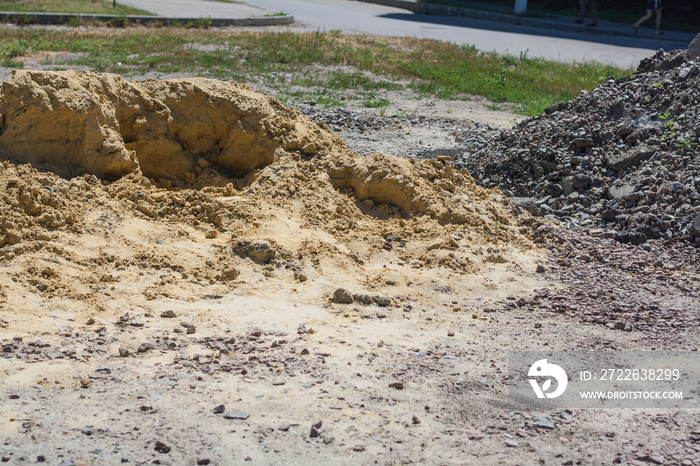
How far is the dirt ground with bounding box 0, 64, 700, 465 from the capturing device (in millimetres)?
3666

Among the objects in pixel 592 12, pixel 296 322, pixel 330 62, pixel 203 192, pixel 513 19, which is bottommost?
pixel 296 322

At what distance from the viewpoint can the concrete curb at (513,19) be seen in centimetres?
1991

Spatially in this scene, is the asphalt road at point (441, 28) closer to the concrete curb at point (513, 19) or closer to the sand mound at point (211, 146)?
the concrete curb at point (513, 19)

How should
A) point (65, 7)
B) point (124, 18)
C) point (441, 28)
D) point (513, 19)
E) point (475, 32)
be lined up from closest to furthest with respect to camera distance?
point (124, 18) < point (65, 7) < point (475, 32) < point (441, 28) < point (513, 19)

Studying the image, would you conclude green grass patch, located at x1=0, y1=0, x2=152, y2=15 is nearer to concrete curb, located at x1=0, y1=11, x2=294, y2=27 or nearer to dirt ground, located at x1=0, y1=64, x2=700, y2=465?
concrete curb, located at x1=0, y1=11, x2=294, y2=27

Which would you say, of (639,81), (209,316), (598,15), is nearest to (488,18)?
(598,15)

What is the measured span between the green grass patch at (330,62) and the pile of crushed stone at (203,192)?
180 inches

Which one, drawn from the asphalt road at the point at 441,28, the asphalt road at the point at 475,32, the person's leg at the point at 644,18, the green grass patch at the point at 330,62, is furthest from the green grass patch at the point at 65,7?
the person's leg at the point at 644,18

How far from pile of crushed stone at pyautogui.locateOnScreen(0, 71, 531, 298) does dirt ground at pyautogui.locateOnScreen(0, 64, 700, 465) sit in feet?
0.09

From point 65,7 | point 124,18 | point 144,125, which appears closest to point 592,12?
point 124,18

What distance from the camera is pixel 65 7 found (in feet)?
62.1

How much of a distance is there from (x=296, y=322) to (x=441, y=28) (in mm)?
16336

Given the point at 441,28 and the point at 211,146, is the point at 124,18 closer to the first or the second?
the point at 441,28

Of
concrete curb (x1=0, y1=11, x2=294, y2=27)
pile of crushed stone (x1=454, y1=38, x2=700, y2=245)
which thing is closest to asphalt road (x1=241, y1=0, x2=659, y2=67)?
concrete curb (x1=0, y1=11, x2=294, y2=27)
